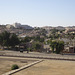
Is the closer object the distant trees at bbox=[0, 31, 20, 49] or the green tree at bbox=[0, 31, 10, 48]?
the green tree at bbox=[0, 31, 10, 48]

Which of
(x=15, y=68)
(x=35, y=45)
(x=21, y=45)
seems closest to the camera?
(x=15, y=68)

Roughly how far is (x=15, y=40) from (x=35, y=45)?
7734 mm

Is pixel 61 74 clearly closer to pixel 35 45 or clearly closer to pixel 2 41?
pixel 35 45

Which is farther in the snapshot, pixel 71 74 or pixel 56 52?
pixel 56 52

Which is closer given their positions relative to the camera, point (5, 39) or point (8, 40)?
point (8, 40)

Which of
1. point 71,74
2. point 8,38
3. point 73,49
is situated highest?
point 8,38

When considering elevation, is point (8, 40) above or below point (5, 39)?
below

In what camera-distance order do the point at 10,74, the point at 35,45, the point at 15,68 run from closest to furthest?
the point at 10,74
the point at 15,68
the point at 35,45

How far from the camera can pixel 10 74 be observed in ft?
74.8

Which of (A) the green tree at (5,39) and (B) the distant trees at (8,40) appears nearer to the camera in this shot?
(A) the green tree at (5,39)

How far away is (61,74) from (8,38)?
4306 cm

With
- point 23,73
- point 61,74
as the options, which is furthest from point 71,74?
point 23,73

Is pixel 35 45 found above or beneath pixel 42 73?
above

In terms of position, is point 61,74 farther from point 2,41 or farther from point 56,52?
point 2,41
